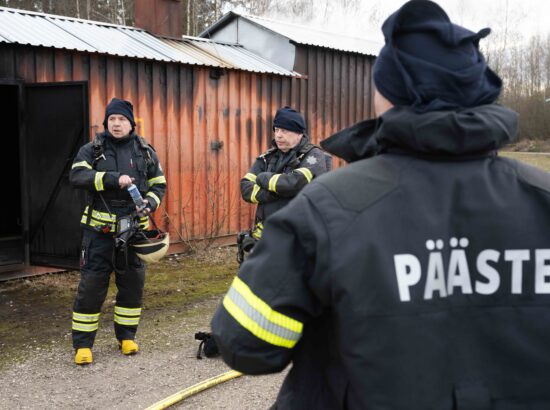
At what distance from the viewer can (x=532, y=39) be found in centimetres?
4469

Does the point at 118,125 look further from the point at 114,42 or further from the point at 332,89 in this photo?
the point at 332,89

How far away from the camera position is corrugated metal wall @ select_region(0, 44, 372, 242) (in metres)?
7.79

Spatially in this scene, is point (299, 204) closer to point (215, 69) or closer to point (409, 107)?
point (409, 107)

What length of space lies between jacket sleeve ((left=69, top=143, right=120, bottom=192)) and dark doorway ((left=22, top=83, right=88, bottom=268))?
2.11 m

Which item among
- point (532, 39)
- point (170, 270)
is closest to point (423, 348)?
point (170, 270)

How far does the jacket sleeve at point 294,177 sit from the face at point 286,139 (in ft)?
0.52

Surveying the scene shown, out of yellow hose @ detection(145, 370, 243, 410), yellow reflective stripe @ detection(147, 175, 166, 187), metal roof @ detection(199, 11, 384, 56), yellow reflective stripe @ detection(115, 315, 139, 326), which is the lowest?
yellow hose @ detection(145, 370, 243, 410)

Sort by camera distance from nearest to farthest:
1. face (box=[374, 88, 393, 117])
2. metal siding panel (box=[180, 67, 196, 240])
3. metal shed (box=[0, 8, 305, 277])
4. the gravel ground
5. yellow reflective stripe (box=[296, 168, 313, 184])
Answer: face (box=[374, 88, 393, 117]) → the gravel ground → yellow reflective stripe (box=[296, 168, 313, 184]) → metal shed (box=[0, 8, 305, 277]) → metal siding panel (box=[180, 67, 196, 240])

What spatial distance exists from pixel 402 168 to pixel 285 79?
30.9 ft

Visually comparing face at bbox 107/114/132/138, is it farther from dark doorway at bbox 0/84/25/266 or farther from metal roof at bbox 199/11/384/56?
metal roof at bbox 199/11/384/56

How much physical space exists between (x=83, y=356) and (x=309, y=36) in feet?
28.1

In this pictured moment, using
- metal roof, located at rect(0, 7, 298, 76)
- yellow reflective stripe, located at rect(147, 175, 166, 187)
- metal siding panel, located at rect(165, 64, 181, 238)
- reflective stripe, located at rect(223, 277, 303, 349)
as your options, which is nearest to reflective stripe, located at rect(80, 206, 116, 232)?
yellow reflective stripe, located at rect(147, 175, 166, 187)

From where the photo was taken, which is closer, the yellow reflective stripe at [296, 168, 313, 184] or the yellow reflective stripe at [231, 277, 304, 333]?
the yellow reflective stripe at [231, 277, 304, 333]

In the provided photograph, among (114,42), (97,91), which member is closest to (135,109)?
(97,91)
